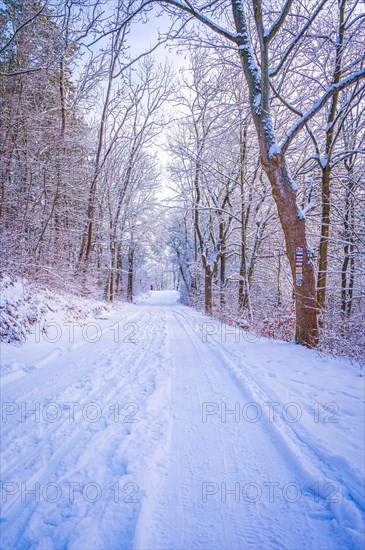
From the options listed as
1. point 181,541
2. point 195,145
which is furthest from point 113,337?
point 195,145

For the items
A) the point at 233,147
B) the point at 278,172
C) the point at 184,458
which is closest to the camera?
the point at 184,458

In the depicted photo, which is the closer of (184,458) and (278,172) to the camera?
(184,458)

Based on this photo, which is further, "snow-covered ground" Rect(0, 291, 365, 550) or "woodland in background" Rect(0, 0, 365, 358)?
"woodland in background" Rect(0, 0, 365, 358)

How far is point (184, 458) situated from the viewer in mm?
1991

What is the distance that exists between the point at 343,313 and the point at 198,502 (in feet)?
24.7

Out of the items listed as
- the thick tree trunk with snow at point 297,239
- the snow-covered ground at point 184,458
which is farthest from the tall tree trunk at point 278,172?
the snow-covered ground at point 184,458

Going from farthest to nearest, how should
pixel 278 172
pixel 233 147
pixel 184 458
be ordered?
1. pixel 233 147
2. pixel 278 172
3. pixel 184 458

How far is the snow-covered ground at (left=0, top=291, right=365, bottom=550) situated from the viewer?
1.41 metres

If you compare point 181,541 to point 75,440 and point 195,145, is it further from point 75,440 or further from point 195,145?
point 195,145

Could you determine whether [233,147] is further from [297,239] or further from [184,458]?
[184,458]

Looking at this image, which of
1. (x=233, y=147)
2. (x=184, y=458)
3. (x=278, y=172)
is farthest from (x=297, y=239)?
(x=233, y=147)

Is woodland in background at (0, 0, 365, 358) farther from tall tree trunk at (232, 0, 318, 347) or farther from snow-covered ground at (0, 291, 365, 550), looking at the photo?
snow-covered ground at (0, 291, 365, 550)

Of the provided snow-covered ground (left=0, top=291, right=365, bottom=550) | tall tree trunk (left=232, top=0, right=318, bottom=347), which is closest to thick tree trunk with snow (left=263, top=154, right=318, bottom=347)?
tall tree trunk (left=232, top=0, right=318, bottom=347)

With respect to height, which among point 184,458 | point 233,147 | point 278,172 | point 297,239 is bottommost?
point 184,458
